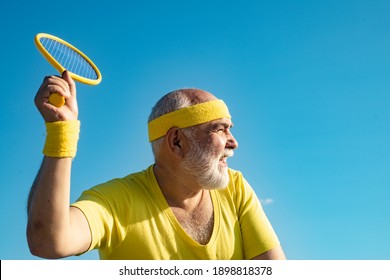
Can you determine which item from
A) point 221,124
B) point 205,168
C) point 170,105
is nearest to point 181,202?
point 205,168

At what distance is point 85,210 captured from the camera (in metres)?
4.50

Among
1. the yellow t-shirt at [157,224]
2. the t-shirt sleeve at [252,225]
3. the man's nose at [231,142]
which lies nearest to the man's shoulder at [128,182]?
the yellow t-shirt at [157,224]

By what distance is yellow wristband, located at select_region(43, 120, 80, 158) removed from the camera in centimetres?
395

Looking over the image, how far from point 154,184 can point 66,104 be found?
71.7 inches

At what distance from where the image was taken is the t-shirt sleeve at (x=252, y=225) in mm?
5652

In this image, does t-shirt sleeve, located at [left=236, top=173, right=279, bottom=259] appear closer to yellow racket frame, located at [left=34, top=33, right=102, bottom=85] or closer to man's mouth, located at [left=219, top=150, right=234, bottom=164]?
man's mouth, located at [left=219, top=150, right=234, bottom=164]

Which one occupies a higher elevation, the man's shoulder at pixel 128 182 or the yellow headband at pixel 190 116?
the yellow headband at pixel 190 116

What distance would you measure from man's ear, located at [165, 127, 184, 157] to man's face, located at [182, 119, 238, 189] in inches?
4.3

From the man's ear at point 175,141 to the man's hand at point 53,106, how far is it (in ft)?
5.99

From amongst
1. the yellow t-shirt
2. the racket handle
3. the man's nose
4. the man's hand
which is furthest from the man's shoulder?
the racket handle

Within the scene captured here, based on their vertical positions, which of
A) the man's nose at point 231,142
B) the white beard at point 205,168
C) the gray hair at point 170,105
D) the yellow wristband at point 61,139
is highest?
the gray hair at point 170,105

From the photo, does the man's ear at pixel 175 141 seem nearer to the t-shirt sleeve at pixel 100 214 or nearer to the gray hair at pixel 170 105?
the gray hair at pixel 170 105
